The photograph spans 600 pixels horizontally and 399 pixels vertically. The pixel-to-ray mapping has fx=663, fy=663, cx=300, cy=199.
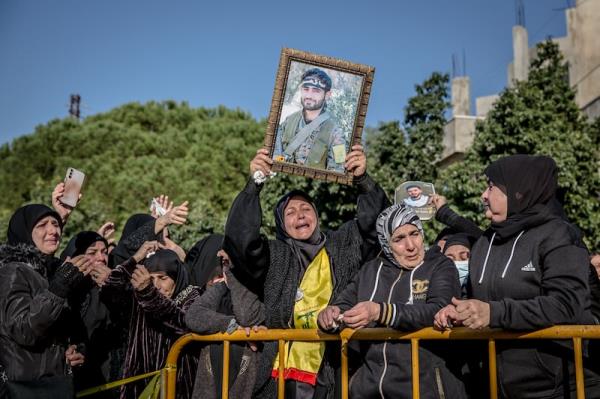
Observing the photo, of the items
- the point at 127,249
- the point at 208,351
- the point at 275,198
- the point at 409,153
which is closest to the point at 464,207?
the point at 409,153

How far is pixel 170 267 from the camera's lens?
4.87 m

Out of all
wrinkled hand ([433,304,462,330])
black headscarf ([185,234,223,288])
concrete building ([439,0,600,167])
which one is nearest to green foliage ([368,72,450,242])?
concrete building ([439,0,600,167])

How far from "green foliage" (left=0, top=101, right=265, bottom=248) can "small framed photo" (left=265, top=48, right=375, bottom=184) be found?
21668 millimetres

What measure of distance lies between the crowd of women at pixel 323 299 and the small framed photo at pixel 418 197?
10cm

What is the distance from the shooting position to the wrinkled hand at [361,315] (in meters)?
3.19

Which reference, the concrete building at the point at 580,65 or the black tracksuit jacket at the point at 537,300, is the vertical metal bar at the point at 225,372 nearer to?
the black tracksuit jacket at the point at 537,300

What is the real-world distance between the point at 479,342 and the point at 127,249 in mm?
3143

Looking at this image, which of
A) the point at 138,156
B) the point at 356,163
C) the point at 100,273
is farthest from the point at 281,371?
the point at 138,156

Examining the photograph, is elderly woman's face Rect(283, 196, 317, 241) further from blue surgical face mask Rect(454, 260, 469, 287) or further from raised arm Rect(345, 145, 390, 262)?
blue surgical face mask Rect(454, 260, 469, 287)

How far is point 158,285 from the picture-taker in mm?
4828

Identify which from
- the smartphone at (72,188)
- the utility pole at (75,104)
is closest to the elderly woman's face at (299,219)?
the smartphone at (72,188)

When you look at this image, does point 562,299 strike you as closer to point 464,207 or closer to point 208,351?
point 208,351

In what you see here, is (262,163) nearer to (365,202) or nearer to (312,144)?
(312,144)

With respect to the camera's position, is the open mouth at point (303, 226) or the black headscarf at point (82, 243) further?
the black headscarf at point (82, 243)
